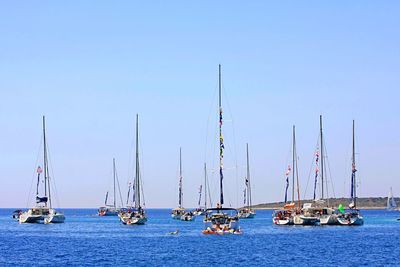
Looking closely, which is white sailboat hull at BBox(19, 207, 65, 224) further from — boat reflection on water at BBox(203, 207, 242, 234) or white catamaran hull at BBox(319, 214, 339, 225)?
boat reflection on water at BBox(203, 207, 242, 234)

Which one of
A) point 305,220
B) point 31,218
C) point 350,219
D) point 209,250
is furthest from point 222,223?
point 31,218

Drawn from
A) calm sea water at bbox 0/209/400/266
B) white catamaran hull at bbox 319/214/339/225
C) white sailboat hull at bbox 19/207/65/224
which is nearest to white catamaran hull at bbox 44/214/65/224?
white sailboat hull at bbox 19/207/65/224

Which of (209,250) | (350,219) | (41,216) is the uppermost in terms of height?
(41,216)

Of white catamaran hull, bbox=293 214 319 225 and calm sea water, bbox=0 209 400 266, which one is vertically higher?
white catamaran hull, bbox=293 214 319 225

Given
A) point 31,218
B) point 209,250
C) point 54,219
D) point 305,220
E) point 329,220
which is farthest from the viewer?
point 54,219

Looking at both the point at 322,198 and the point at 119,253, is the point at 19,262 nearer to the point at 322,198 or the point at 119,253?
the point at 119,253

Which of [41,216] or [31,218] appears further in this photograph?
[31,218]

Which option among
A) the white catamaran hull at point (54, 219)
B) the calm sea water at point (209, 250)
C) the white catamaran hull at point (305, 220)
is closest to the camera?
the calm sea water at point (209, 250)

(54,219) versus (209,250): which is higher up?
(54,219)

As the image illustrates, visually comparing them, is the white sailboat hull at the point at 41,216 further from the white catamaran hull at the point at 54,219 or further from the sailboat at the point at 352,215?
the sailboat at the point at 352,215

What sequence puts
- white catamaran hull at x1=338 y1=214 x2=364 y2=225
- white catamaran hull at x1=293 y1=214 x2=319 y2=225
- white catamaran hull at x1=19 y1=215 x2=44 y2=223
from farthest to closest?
white catamaran hull at x1=19 y1=215 x2=44 y2=223, white catamaran hull at x1=338 y1=214 x2=364 y2=225, white catamaran hull at x1=293 y1=214 x2=319 y2=225

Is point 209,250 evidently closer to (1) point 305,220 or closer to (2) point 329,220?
(1) point 305,220

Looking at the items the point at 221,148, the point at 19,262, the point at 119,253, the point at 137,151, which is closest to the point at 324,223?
the point at 137,151

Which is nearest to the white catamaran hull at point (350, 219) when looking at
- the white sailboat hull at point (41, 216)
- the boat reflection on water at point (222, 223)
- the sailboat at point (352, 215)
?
the sailboat at point (352, 215)
